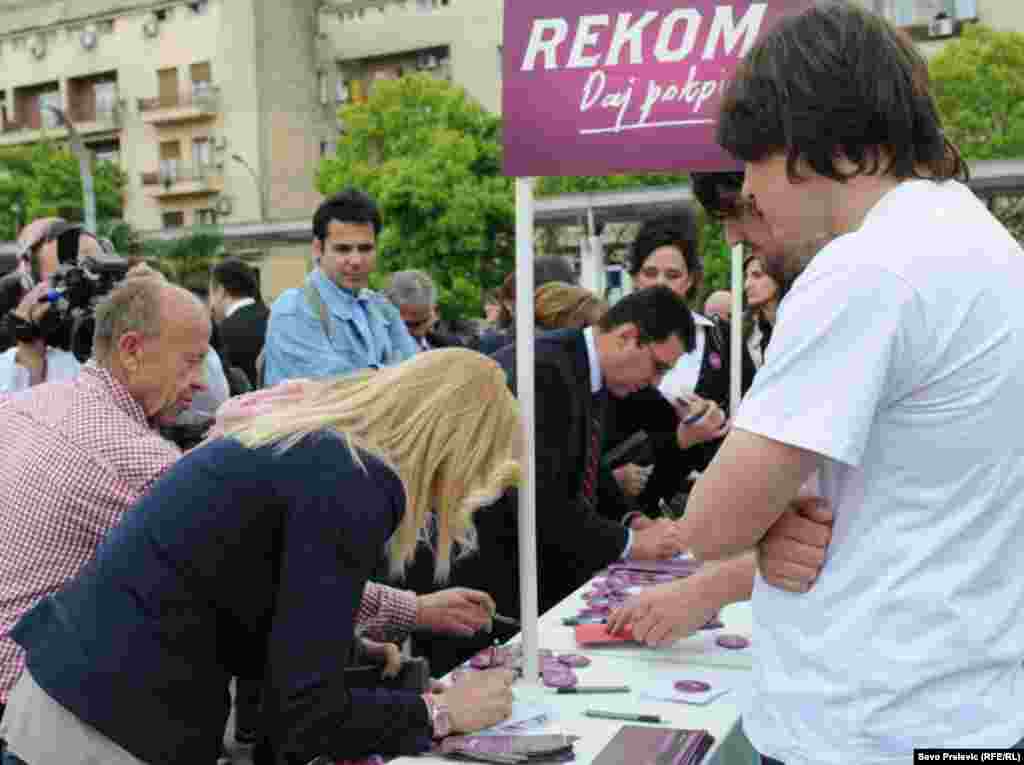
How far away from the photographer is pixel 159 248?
29281mm

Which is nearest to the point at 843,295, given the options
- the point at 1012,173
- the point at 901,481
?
the point at 901,481

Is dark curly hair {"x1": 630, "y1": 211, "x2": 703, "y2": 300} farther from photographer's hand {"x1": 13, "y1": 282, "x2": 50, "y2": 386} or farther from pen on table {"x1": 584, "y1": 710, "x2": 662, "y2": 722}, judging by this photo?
pen on table {"x1": 584, "y1": 710, "x2": 662, "y2": 722}

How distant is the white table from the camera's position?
1.90 meters

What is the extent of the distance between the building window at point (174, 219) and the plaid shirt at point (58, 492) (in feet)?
126

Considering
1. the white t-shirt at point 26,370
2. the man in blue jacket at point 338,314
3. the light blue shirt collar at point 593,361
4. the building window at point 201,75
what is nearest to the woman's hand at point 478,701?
the light blue shirt collar at point 593,361

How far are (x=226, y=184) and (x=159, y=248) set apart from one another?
1012cm

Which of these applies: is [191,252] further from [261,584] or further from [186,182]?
[261,584]

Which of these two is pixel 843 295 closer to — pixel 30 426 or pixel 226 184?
pixel 30 426

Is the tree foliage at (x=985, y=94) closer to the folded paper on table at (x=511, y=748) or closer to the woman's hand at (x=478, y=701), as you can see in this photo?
the woman's hand at (x=478, y=701)

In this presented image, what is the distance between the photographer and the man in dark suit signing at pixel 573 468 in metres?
2.82

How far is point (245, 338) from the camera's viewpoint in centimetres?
591

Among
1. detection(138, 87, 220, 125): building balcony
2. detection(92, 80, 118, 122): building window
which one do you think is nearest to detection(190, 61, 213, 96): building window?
detection(138, 87, 220, 125): building balcony

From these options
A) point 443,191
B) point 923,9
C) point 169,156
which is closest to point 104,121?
point 169,156

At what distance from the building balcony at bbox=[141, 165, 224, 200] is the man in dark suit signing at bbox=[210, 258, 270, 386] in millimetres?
33704
